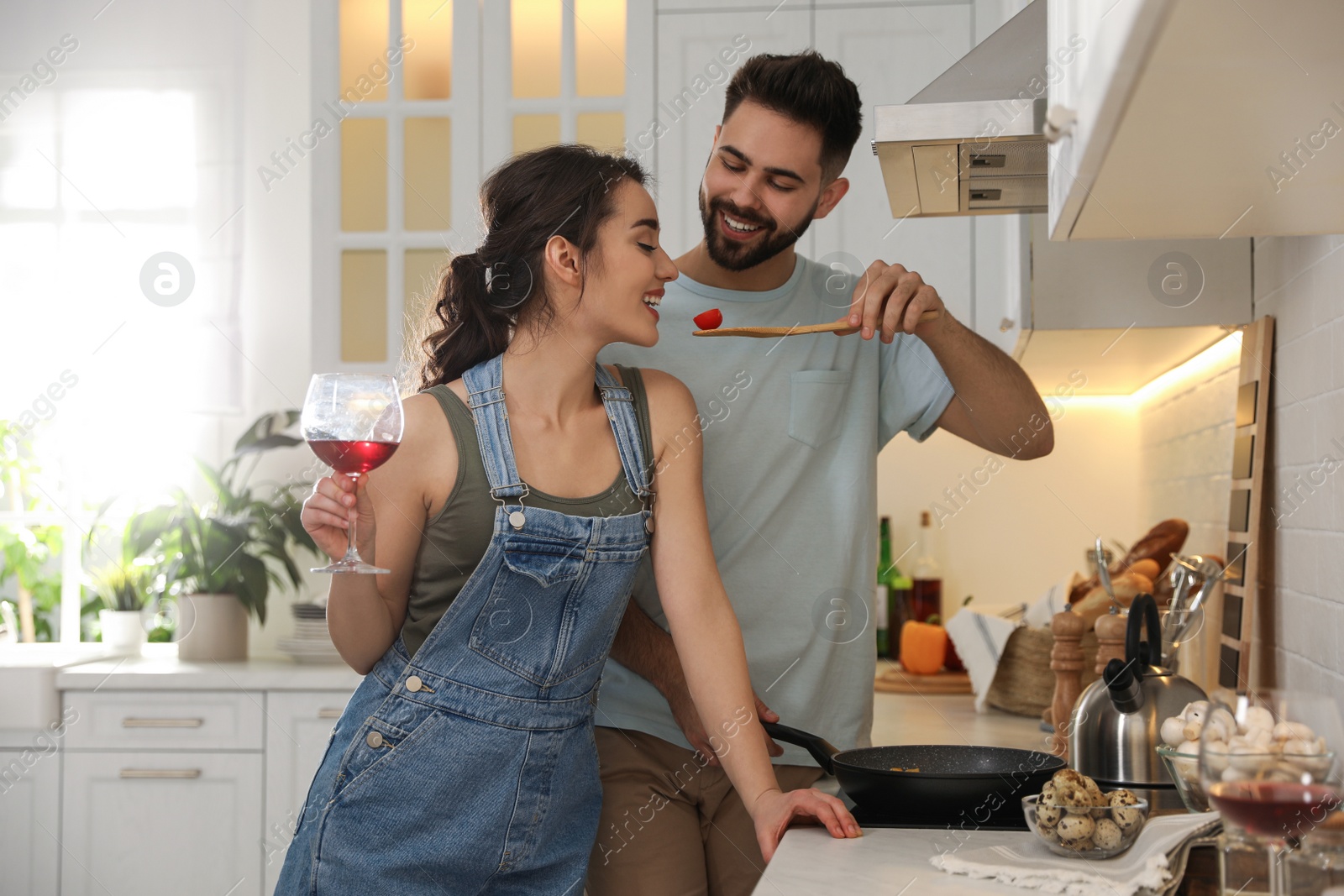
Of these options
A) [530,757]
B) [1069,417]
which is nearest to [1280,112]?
[530,757]

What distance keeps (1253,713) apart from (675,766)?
0.81 m

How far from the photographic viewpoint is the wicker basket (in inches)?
88.1

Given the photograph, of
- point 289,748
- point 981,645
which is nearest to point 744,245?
point 981,645

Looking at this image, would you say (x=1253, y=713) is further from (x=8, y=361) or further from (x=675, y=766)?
(x=8, y=361)

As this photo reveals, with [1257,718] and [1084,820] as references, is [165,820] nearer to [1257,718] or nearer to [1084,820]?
[1084,820]

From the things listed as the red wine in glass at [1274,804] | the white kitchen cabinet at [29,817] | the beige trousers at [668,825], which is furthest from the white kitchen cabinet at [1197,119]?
the white kitchen cabinet at [29,817]

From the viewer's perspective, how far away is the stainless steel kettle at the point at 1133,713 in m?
1.29

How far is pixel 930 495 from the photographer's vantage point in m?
3.11

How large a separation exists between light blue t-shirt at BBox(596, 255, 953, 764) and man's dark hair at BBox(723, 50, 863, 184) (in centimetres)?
21

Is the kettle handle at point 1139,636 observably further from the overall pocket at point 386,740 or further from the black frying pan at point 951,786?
the overall pocket at point 386,740

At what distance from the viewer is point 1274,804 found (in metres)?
0.71

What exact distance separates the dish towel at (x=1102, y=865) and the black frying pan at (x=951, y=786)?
0.07 meters

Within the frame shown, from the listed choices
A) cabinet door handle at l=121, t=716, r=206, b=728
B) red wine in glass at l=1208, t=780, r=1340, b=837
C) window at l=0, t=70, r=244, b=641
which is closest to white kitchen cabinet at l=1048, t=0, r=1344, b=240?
red wine in glass at l=1208, t=780, r=1340, b=837

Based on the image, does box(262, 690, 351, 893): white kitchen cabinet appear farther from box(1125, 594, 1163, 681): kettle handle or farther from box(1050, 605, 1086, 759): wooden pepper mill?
box(1125, 594, 1163, 681): kettle handle
